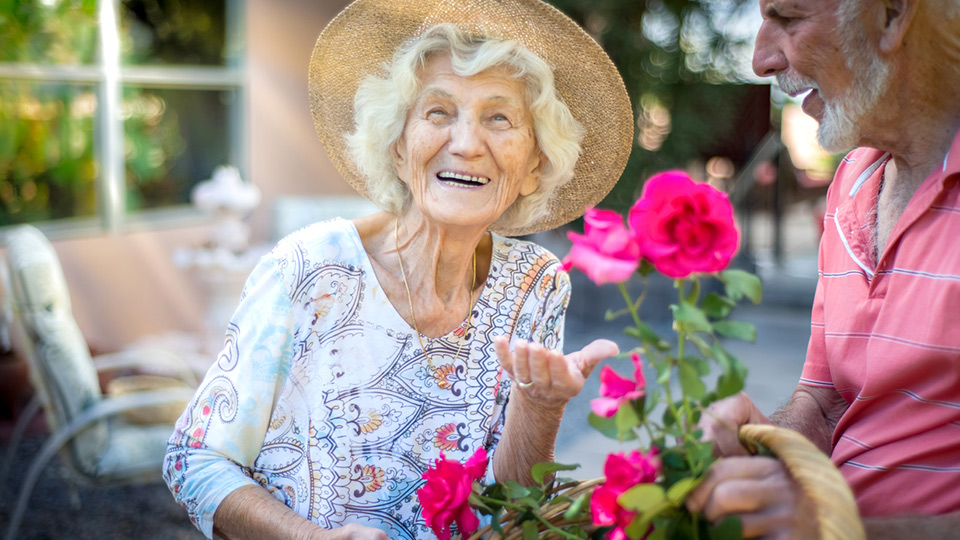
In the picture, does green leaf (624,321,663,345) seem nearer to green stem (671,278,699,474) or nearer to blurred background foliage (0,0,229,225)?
green stem (671,278,699,474)

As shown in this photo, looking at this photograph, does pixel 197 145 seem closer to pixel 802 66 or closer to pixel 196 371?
pixel 196 371

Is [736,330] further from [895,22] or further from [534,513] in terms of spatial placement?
[895,22]

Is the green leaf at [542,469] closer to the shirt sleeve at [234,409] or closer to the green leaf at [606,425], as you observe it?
the green leaf at [606,425]

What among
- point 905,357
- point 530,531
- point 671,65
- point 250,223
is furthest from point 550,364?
point 671,65

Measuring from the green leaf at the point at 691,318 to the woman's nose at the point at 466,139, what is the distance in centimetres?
77

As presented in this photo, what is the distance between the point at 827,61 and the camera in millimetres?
1486

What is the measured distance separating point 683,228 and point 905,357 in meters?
0.64

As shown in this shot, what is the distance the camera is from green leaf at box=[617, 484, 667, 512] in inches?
40.4

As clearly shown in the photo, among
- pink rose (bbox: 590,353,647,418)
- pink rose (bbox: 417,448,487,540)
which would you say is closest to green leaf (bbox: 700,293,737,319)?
pink rose (bbox: 590,353,647,418)

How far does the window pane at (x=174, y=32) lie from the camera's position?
6367 mm

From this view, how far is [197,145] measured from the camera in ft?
23.5

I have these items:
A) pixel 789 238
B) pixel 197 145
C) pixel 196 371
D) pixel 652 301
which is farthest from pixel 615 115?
pixel 789 238

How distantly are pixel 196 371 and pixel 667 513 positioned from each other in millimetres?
3639

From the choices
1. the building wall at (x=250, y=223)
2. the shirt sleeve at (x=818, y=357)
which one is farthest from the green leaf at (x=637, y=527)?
the building wall at (x=250, y=223)
